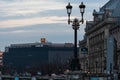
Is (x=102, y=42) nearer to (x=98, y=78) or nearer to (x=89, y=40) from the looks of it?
(x=89, y=40)

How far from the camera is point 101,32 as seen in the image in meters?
138

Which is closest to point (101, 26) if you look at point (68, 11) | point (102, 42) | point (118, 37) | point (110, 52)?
point (102, 42)

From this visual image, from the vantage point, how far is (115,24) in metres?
124

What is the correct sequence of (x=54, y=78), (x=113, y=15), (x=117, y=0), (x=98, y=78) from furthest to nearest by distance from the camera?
(x=117, y=0)
(x=113, y=15)
(x=54, y=78)
(x=98, y=78)

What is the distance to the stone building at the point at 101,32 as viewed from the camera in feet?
408

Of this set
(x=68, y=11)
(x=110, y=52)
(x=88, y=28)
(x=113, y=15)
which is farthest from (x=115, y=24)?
(x=68, y=11)

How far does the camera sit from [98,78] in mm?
45500

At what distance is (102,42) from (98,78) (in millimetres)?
91192

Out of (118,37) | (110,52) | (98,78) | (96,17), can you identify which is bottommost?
(98,78)

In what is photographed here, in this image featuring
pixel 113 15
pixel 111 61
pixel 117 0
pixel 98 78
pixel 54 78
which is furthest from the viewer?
pixel 117 0

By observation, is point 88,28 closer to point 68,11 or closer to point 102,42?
point 102,42

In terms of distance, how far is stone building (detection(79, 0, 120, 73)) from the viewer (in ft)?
408

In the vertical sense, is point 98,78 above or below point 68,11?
below

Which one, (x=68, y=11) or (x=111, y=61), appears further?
(x=111, y=61)
